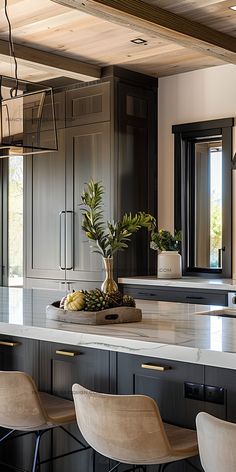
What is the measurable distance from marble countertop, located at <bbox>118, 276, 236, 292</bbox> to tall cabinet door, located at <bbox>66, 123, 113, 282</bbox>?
0.35m

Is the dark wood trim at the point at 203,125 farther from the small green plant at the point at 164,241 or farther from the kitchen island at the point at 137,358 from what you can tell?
the kitchen island at the point at 137,358

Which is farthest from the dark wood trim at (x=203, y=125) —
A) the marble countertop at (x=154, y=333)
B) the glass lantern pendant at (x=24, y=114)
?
the glass lantern pendant at (x=24, y=114)

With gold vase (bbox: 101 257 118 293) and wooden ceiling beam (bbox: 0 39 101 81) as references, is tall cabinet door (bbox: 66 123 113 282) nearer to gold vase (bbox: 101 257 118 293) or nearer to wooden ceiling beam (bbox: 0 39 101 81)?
wooden ceiling beam (bbox: 0 39 101 81)

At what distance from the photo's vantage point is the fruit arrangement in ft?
10.7

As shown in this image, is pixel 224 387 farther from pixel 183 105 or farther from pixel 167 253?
pixel 183 105

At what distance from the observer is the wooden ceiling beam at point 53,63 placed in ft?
17.2

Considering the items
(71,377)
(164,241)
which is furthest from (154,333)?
(164,241)

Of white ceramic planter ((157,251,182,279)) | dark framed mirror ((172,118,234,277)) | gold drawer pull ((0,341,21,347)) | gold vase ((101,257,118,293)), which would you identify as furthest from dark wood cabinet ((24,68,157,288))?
gold drawer pull ((0,341,21,347))

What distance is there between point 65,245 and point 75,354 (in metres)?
3.19

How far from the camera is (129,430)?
235 cm

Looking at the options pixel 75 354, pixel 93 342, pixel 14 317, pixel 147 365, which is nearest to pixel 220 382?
pixel 147 365

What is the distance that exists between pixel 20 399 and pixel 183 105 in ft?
12.9

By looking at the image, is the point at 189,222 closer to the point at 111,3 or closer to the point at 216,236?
the point at 216,236

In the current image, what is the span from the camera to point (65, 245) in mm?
6234
